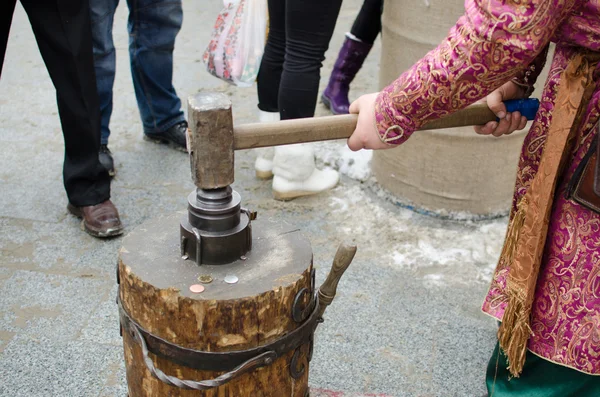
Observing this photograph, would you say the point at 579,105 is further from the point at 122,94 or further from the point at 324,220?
the point at 122,94

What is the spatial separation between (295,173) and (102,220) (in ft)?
2.90

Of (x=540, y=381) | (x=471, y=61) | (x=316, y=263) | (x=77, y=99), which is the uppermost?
(x=471, y=61)

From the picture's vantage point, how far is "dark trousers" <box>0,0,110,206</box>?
248 centimetres

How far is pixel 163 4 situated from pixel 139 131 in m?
0.80

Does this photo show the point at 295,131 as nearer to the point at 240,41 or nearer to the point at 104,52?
the point at 240,41

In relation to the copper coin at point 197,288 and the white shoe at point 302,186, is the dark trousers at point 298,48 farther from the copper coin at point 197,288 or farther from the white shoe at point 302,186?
the copper coin at point 197,288

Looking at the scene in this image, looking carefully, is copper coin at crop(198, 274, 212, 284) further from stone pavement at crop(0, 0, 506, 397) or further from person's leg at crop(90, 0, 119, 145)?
person's leg at crop(90, 0, 119, 145)

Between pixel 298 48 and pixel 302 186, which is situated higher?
pixel 298 48

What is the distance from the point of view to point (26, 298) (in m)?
2.51

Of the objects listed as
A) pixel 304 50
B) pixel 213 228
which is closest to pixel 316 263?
pixel 304 50

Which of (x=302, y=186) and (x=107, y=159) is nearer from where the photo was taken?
(x=302, y=186)

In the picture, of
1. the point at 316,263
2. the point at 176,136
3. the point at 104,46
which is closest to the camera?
the point at 316,263

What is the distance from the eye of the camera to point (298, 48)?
2.78 metres

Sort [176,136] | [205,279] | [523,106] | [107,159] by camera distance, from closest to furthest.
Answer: [205,279] → [523,106] → [107,159] → [176,136]
